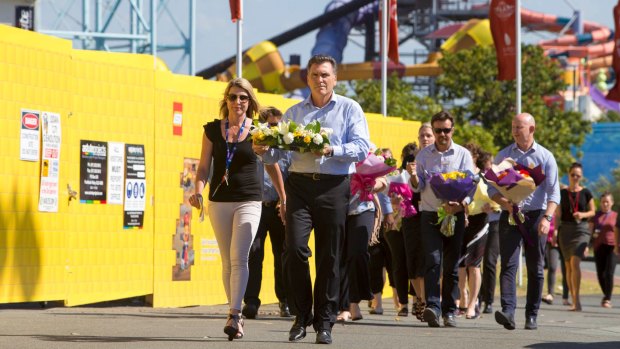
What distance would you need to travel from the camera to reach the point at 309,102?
1107cm

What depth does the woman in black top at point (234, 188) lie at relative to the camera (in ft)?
35.7

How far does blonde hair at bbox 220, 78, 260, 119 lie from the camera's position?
36.6 feet

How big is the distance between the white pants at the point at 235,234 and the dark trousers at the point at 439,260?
9.86 ft

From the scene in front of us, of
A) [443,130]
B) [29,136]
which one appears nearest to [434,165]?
[443,130]

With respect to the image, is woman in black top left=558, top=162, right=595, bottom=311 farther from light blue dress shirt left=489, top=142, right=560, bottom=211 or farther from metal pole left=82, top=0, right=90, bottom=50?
metal pole left=82, top=0, right=90, bottom=50

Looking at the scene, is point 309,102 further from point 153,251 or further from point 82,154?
point 153,251

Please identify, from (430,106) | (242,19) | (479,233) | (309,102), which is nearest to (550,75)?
(430,106)

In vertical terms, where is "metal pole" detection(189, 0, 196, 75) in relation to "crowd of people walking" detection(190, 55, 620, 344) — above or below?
above

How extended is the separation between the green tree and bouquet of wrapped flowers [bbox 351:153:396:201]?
43.2 meters

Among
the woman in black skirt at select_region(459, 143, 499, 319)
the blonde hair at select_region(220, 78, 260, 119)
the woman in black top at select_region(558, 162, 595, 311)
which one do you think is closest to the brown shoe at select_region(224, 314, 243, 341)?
the blonde hair at select_region(220, 78, 260, 119)

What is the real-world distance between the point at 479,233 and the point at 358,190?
2.72 m

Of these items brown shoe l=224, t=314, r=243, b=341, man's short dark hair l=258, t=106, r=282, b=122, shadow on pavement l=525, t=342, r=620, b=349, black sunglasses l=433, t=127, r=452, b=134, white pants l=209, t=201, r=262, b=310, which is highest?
man's short dark hair l=258, t=106, r=282, b=122

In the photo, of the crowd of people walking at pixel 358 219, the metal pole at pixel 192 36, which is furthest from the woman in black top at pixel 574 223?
the metal pole at pixel 192 36

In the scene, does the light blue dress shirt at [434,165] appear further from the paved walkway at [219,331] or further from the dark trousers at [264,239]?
the dark trousers at [264,239]
